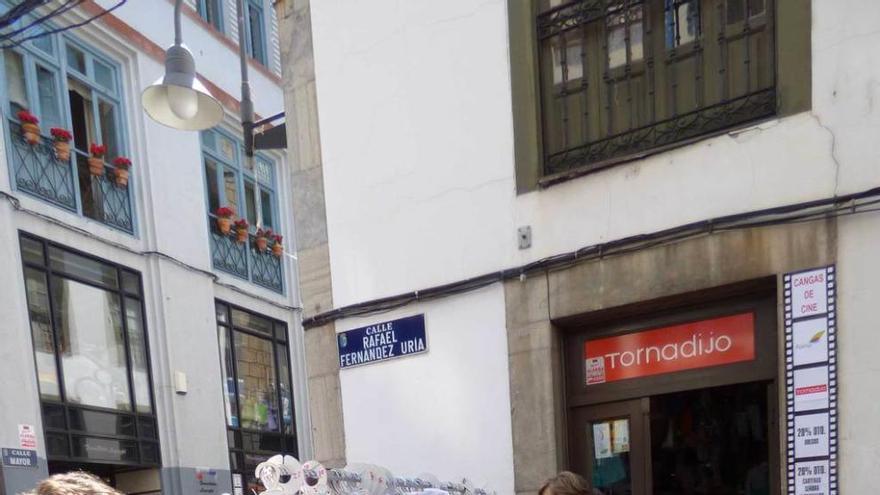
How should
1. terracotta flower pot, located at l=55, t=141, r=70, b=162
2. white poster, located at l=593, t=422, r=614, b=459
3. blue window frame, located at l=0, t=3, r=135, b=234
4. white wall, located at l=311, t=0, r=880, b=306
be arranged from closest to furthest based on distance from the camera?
white wall, located at l=311, t=0, r=880, b=306 < white poster, located at l=593, t=422, r=614, b=459 < blue window frame, located at l=0, t=3, r=135, b=234 < terracotta flower pot, located at l=55, t=141, r=70, b=162

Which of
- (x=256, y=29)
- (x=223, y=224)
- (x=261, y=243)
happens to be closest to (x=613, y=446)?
(x=223, y=224)

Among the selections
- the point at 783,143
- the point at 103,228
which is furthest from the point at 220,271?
the point at 783,143

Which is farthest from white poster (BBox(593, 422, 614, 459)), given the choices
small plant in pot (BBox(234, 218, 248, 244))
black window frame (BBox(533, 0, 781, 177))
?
small plant in pot (BBox(234, 218, 248, 244))

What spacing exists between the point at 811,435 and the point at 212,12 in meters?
13.4

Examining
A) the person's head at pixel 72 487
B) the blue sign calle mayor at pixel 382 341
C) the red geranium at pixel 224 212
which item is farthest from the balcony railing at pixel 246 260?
the person's head at pixel 72 487

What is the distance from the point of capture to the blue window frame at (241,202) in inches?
562

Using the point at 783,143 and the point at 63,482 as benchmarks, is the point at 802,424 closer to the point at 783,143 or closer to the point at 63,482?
the point at 783,143

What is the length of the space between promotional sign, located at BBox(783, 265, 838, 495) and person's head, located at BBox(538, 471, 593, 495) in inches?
55.1

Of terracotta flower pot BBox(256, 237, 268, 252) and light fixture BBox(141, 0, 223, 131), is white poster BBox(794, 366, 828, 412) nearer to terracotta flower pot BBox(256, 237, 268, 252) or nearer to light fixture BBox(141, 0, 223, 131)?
light fixture BBox(141, 0, 223, 131)

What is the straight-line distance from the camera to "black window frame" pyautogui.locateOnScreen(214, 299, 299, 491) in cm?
1382

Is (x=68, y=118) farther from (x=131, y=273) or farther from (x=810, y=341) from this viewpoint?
(x=810, y=341)

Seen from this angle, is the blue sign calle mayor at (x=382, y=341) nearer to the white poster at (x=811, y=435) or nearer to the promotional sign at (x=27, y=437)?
the white poster at (x=811, y=435)

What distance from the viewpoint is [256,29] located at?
1620cm

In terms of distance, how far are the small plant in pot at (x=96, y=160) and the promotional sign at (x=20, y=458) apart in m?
4.08
